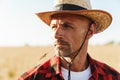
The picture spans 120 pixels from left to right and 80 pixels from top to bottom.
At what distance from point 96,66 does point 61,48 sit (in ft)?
2.77

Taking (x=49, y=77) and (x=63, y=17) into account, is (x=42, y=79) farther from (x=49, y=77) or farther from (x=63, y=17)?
(x=63, y=17)

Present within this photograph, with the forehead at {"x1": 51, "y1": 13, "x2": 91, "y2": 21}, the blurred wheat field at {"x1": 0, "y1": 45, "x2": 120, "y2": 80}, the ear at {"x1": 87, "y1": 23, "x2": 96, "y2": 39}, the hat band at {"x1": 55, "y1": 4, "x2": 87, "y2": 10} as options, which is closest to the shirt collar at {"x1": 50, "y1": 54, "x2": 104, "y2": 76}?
the ear at {"x1": 87, "y1": 23, "x2": 96, "y2": 39}

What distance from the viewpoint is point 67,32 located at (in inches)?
288

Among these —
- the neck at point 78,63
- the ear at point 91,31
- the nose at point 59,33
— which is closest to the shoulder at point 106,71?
the neck at point 78,63

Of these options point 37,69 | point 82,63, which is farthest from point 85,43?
point 37,69

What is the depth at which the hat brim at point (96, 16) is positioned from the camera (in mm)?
7453

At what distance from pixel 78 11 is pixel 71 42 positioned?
1.37 ft

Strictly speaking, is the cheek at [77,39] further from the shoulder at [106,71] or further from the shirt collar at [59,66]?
the shoulder at [106,71]

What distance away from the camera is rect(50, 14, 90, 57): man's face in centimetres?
719

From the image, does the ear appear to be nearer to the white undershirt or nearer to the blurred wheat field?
the white undershirt

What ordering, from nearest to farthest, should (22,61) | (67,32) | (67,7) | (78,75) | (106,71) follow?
1. (67,32)
2. (78,75)
3. (67,7)
4. (106,71)
5. (22,61)

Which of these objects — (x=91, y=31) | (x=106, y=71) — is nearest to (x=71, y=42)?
(x=91, y=31)

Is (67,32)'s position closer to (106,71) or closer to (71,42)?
(71,42)

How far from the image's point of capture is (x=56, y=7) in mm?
7586
